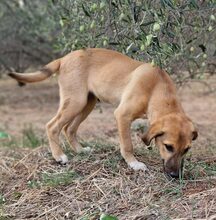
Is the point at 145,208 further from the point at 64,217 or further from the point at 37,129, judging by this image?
the point at 37,129

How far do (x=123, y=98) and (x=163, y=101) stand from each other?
0.51 m

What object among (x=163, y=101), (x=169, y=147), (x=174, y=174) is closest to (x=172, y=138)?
(x=169, y=147)

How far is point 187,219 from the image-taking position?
4.97 m

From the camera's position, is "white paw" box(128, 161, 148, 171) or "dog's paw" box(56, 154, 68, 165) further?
→ "dog's paw" box(56, 154, 68, 165)

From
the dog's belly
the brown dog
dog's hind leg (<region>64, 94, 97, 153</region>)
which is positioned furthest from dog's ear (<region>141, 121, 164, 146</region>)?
dog's hind leg (<region>64, 94, 97, 153</region>)

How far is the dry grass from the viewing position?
17.3 ft

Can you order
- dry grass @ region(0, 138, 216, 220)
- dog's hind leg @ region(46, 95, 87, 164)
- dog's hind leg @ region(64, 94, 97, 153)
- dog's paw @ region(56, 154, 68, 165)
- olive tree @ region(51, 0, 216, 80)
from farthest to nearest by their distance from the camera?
dog's hind leg @ region(64, 94, 97, 153) < dog's hind leg @ region(46, 95, 87, 164) < dog's paw @ region(56, 154, 68, 165) < dry grass @ region(0, 138, 216, 220) < olive tree @ region(51, 0, 216, 80)

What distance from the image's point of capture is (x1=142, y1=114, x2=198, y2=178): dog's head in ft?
18.6

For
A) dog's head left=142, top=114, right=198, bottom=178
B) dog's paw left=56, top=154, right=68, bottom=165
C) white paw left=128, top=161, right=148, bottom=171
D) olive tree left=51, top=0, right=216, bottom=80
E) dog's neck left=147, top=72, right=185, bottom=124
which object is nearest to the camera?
olive tree left=51, top=0, right=216, bottom=80

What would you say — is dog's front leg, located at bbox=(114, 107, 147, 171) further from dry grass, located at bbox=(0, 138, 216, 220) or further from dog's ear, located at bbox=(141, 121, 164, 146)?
dog's ear, located at bbox=(141, 121, 164, 146)

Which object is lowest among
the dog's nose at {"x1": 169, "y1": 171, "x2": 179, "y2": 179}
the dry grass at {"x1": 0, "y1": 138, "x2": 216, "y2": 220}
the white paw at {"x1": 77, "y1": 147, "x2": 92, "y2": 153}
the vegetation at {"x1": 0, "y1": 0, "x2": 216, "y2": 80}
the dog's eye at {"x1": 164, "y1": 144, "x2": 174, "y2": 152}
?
the white paw at {"x1": 77, "y1": 147, "x2": 92, "y2": 153}

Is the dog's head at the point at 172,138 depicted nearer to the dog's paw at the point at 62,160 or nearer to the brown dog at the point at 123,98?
the brown dog at the point at 123,98

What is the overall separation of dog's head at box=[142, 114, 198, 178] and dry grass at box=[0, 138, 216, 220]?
17 cm

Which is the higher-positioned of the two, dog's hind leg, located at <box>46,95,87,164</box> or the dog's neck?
the dog's neck
